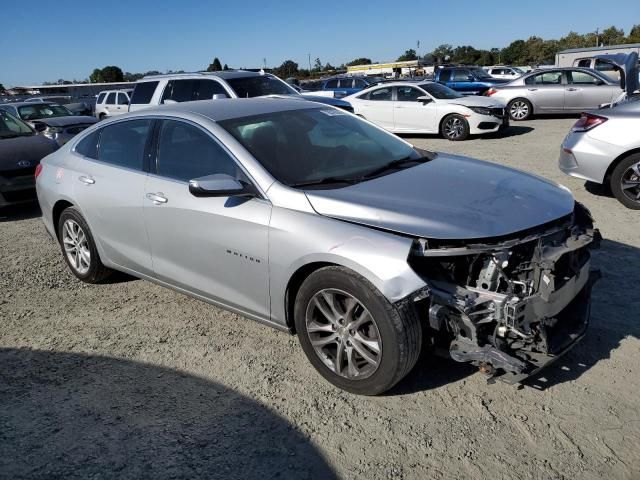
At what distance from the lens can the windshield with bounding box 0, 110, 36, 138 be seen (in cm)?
889

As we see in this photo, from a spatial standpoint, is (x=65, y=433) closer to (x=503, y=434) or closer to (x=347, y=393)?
(x=347, y=393)

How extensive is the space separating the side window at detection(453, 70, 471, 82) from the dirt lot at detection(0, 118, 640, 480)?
19.8 meters

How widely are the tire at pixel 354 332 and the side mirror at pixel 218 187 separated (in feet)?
2.38

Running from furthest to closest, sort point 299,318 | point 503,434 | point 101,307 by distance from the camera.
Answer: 1. point 101,307
2. point 299,318
3. point 503,434

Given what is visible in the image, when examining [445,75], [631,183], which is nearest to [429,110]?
[631,183]

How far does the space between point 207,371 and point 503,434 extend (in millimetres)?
1833

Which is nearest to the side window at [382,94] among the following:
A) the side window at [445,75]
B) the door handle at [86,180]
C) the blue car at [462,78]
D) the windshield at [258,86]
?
the windshield at [258,86]

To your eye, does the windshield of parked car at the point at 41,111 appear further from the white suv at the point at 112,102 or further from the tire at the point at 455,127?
the tire at the point at 455,127

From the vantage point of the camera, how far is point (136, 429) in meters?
3.01

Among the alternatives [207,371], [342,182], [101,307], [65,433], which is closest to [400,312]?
[342,182]

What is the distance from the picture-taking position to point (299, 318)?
3.34 metres

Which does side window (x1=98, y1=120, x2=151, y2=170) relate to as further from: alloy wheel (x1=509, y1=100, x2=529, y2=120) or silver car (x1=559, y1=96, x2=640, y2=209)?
alloy wheel (x1=509, y1=100, x2=529, y2=120)

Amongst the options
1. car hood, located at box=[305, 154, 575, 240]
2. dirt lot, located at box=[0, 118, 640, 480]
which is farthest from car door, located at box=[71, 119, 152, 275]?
car hood, located at box=[305, 154, 575, 240]

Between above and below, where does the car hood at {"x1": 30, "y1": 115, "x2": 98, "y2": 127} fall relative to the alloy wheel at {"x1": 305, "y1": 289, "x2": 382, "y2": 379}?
above
